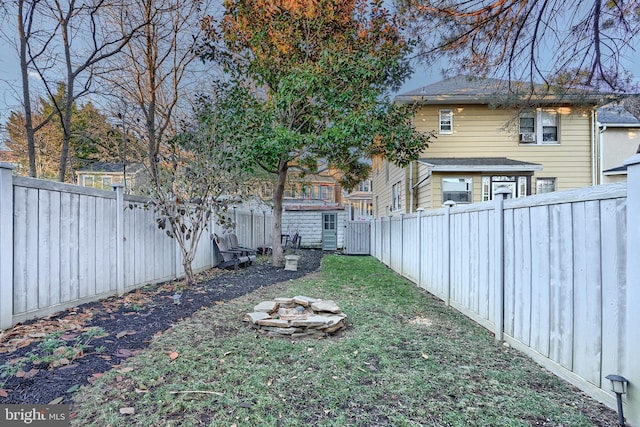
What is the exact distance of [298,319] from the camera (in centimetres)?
378

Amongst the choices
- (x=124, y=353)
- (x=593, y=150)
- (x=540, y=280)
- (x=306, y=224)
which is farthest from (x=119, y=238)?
(x=593, y=150)

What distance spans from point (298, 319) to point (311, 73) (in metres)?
5.48

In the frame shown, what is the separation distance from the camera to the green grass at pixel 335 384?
210 cm

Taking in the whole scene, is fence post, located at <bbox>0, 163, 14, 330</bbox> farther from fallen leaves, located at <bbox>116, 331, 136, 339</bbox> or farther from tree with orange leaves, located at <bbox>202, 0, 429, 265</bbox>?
tree with orange leaves, located at <bbox>202, 0, 429, 265</bbox>

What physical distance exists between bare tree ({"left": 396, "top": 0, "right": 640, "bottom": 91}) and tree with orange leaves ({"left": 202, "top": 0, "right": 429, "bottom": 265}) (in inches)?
84.5

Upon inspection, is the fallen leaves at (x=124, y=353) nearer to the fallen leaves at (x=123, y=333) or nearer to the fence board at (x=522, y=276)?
the fallen leaves at (x=123, y=333)

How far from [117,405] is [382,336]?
2.44 meters

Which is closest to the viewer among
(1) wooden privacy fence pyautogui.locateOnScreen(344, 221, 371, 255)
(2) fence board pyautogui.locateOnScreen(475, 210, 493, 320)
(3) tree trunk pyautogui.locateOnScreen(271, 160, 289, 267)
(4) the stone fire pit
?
(4) the stone fire pit

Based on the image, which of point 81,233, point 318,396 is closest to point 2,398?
point 318,396

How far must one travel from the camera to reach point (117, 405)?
2166 mm

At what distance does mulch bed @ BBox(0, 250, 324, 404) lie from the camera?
7.68ft

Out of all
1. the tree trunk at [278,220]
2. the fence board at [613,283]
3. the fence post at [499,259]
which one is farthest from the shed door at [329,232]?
the fence board at [613,283]

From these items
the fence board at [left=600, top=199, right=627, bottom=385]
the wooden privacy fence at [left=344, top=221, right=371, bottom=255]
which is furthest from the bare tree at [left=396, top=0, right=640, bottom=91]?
the wooden privacy fence at [left=344, top=221, right=371, bottom=255]

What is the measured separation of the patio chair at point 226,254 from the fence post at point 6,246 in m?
4.81
